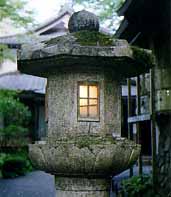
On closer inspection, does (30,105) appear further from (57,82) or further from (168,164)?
(57,82)

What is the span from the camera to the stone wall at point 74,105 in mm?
4422

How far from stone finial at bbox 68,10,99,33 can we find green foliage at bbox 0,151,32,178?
42.5ft

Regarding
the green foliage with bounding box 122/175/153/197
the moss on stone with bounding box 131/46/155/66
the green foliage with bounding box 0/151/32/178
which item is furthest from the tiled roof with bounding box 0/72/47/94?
the moss on stone with bounding box 131/46/155/66

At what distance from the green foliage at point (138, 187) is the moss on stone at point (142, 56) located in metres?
5.12

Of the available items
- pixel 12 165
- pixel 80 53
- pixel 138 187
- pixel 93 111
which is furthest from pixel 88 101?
pixel 12 165

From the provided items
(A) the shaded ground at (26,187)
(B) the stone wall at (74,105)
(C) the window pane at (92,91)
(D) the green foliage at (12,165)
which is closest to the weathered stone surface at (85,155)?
(B) the stone wall at (74,105)

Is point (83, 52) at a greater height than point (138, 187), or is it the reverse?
point (83, 52)

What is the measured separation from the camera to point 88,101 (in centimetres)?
449

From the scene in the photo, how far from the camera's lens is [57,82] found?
461cm

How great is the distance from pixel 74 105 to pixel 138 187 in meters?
5.59


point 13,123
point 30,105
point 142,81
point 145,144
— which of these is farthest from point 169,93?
point 30,105

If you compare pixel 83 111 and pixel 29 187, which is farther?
pixel 29 187

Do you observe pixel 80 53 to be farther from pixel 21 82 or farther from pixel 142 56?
pixel 21 82

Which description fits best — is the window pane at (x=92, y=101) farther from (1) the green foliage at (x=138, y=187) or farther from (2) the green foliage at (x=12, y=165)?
(2) the green foliage at (x=12, y=165)
